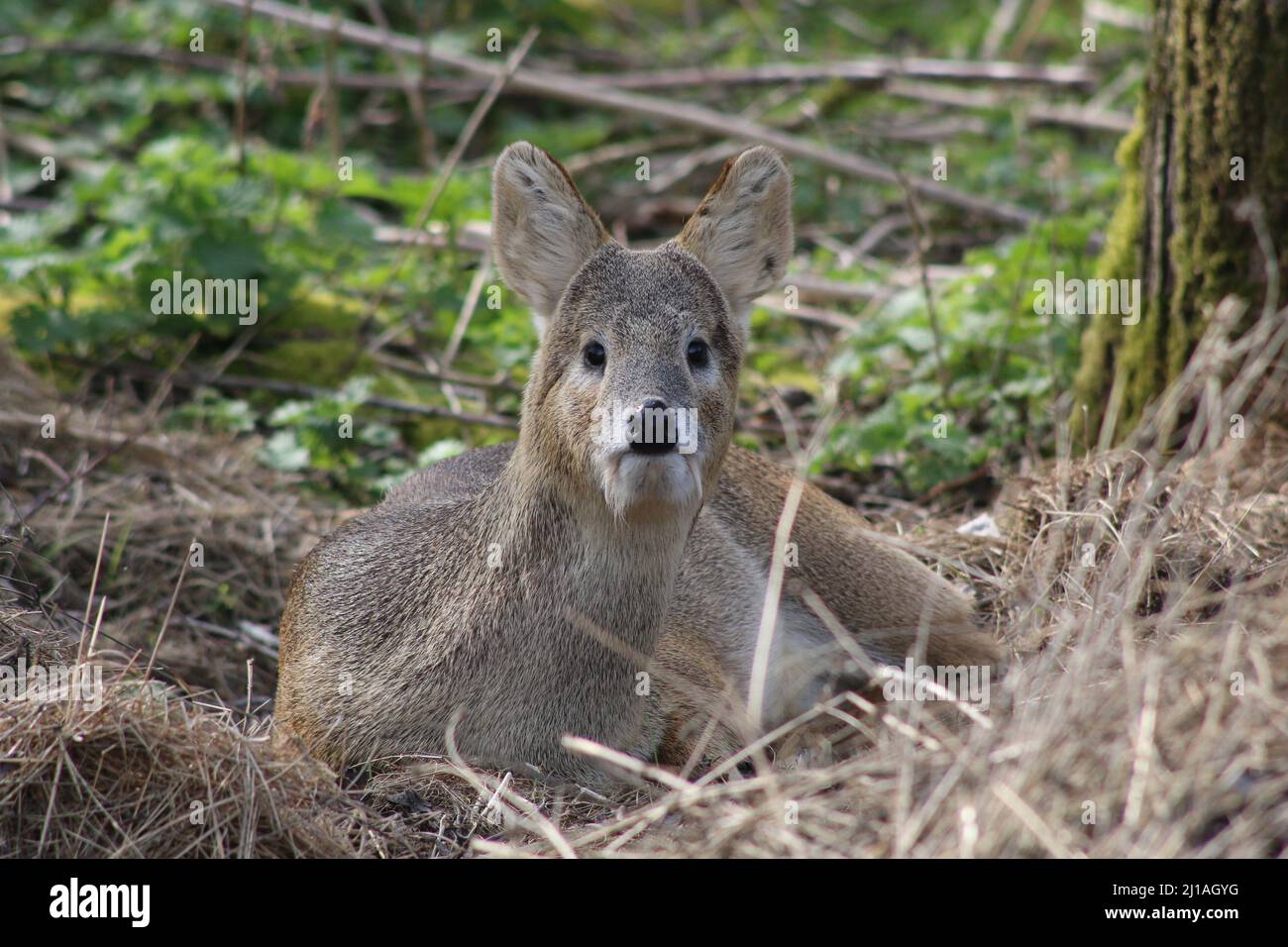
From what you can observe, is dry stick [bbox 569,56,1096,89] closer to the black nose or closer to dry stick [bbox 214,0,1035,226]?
dry stick [bbox 214,0,1035,226]

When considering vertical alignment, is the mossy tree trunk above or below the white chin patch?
above

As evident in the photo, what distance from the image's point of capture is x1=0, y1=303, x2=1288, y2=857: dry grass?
2945mm

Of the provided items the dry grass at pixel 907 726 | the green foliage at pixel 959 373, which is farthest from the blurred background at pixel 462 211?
the dry grass at pixel 907 726

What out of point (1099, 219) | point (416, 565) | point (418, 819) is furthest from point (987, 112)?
point (418, 819)

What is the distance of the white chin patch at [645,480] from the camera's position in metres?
3.85

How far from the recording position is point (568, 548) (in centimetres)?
423

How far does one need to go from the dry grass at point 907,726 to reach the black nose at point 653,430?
2.75 feet

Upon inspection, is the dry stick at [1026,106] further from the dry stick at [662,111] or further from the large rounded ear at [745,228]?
the large rounded ear at [745,228]

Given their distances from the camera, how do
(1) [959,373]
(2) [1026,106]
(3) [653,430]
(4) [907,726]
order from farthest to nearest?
(2) [1026,106]
(1) [959,373]
(3) [653,430]
(4) [907,726]

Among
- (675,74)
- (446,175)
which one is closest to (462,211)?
(446,175)

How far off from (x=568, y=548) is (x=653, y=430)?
0.59 m

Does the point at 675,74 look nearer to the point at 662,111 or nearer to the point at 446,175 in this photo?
the point at 662,111

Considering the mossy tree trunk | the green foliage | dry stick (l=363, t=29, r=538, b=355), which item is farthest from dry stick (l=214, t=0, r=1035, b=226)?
the mossy tree trunk
